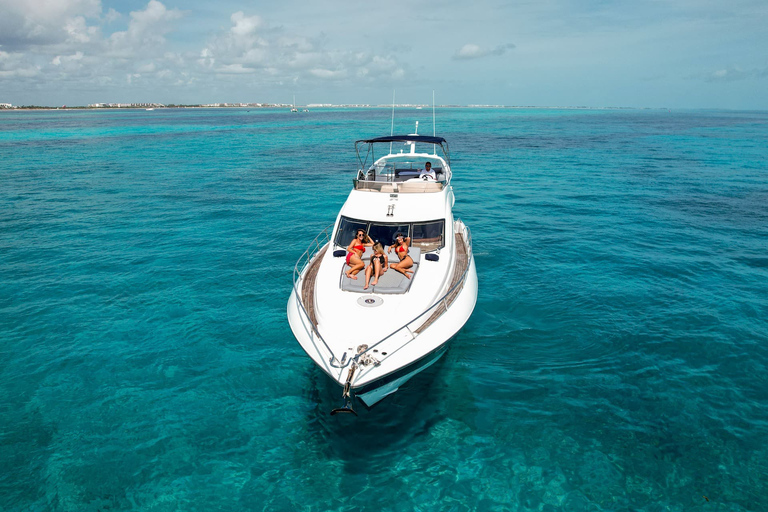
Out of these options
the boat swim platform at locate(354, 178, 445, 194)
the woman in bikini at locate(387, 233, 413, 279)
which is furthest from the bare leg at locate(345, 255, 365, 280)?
the boat swim platform at locate(354, 178, 445, 194)

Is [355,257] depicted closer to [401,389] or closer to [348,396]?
[401,389]

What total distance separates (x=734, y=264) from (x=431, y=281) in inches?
580

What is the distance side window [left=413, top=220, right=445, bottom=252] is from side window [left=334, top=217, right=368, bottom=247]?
1545 mm

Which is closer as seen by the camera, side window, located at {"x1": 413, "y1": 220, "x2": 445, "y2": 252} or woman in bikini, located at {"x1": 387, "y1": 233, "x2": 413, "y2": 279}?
woman in bikini, located at {"x1": 387, "y1": 233, "x2": 413, "y2": 279}

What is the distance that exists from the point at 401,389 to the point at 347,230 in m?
4.91

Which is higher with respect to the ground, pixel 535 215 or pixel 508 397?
pixel 535 215

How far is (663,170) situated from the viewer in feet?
124

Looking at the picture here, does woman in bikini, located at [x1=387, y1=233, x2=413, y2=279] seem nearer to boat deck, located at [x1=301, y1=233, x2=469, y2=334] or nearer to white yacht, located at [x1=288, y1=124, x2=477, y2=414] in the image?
white yacht, located at [x1=288, y1=124, x2=477, y2=414]

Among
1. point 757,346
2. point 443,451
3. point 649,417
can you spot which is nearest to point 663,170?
point 757,346

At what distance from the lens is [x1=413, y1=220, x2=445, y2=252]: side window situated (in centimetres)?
1226

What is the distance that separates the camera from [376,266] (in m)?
10.3

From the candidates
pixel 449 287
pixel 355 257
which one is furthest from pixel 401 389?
pixel 355 257

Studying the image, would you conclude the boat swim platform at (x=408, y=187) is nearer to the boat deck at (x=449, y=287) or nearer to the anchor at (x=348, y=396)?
the boat deck at (x=449, y=287)

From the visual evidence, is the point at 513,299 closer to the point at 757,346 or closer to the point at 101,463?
the point at 757,346
